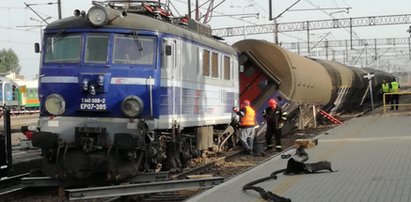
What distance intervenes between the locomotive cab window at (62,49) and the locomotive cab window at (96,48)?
193 millimetres

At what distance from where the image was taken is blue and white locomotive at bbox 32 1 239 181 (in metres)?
10.3

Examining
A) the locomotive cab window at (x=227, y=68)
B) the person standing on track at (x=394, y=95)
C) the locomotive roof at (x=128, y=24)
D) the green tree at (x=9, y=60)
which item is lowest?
the person standing on track at (x=394, y=95)

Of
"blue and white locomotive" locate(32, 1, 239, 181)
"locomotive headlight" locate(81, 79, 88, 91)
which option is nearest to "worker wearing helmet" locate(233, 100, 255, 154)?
"blue and white locomotive" locate(32, 1, 239, 181)

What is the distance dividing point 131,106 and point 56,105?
144 cm

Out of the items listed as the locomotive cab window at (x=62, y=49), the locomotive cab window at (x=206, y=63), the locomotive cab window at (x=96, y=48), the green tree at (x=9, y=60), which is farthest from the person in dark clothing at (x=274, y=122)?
the green tree at (x=9, y=60)

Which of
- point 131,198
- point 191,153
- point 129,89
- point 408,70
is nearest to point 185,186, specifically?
point 131,198

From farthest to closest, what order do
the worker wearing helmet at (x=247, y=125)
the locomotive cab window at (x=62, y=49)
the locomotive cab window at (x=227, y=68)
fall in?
the worker wearing helmet at (x=247, y=125)
the locomotive cab window at (x=227, y=68)
the locomotive cab window at (x=62, y=49)

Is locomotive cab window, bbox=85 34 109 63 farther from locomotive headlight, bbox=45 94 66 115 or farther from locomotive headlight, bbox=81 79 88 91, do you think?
locomotive headlight, bbox=45 94 66 115

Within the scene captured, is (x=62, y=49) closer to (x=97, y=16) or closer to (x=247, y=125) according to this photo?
(x=97, y=16)

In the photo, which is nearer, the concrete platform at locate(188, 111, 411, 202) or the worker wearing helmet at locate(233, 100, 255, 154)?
the concrete platform at locate(188, 111, 411, 202)

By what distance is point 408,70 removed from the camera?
136 metres

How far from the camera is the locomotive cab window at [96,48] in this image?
10.7 metres

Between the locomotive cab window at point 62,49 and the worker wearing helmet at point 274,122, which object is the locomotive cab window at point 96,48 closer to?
the locomotive cab window at point 62,49

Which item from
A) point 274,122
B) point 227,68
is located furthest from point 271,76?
point 227,68
